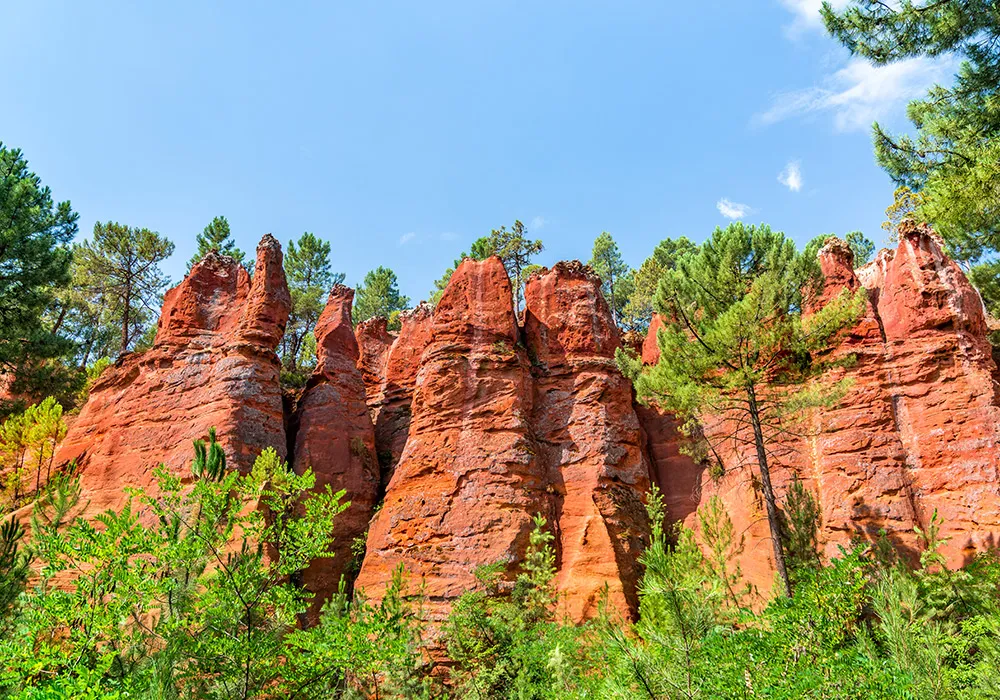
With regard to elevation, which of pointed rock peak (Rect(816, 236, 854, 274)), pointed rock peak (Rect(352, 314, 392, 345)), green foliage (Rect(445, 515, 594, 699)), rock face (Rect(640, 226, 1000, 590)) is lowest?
green foliage (Rect(445, 515, 594, 699))

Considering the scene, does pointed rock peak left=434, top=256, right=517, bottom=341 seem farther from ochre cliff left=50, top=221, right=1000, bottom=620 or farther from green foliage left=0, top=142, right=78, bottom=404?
green foliage left=0, top=142, right=78, bottom=404

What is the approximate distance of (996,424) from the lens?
15820 millimetres

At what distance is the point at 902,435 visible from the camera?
17078 millimetres

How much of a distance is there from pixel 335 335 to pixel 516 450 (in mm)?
9993

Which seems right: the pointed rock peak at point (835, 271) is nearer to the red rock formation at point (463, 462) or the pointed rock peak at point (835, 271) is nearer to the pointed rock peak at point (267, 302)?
the red rock formation at point (463, 462)

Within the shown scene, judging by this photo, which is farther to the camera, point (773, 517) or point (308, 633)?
point (773, 517)

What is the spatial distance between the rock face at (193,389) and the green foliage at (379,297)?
24.1 metres

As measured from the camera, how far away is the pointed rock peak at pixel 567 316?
69.7 ft

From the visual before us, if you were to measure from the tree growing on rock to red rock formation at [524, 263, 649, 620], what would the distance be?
269cm

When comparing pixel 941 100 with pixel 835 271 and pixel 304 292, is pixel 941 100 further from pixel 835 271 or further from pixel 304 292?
pixel 304 292

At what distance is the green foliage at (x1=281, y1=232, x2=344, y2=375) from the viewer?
3766cm

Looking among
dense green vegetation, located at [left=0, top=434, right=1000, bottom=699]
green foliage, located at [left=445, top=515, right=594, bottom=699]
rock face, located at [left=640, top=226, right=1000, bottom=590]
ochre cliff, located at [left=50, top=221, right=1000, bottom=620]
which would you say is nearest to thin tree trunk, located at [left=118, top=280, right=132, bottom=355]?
ochre cliff, located at [left=50, top=221, right=1000, bottom=620]

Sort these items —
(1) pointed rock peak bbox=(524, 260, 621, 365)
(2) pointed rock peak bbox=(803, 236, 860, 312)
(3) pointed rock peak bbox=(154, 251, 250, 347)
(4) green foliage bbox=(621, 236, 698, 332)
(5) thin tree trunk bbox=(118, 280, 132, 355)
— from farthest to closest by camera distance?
1. (4) green foliage bbox=(621, 236, 698, 332)
2. (5) thin tree trunk bbox=(118, 280, 132, 355)
3. (3) pointed rock peak bbox=(154, 251, 250, 347)
4. (1) pointed rock peak bbox=(524, 260, 621, 365)
5. (2) pointed rock peak bbox=(803, 236, 860, 312)

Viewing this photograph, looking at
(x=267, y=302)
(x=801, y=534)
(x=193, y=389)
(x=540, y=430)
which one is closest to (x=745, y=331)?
(x=801, y=534)
